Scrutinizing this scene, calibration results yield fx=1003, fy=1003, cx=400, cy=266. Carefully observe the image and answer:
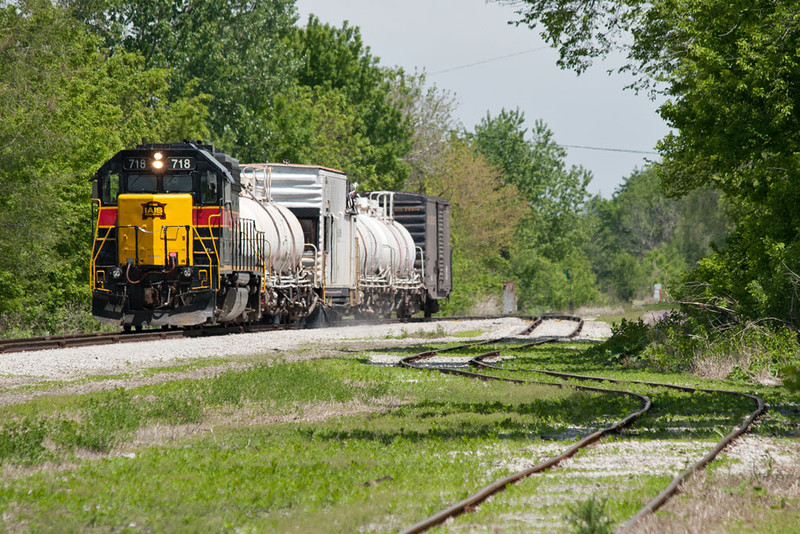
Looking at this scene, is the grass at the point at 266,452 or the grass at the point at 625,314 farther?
the grass at the point at 625,314

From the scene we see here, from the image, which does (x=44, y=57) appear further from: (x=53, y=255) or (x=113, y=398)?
(x=113, y=398)

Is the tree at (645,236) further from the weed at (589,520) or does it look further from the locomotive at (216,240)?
the weed at (589,520)

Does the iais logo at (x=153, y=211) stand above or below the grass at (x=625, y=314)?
above

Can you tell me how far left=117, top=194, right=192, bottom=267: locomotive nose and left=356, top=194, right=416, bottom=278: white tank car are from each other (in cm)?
980

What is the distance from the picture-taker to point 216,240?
74.1 feet

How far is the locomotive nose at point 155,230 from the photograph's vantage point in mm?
22734

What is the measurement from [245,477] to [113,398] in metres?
4.82

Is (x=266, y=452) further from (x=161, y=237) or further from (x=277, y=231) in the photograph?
Result: (x=277, y=231)

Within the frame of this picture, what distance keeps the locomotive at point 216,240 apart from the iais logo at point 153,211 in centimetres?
2

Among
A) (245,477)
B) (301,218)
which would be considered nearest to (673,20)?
(301,218)

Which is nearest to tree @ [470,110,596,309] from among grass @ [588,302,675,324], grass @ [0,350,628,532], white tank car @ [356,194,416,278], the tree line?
the tree line

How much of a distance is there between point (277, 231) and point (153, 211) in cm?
447

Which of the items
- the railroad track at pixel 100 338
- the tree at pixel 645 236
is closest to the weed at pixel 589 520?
the railroad track at pixel 100 338

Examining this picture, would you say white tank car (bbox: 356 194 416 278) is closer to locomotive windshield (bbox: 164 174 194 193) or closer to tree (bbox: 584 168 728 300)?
locomotive windshield (bbox: 164 174 194 193)
